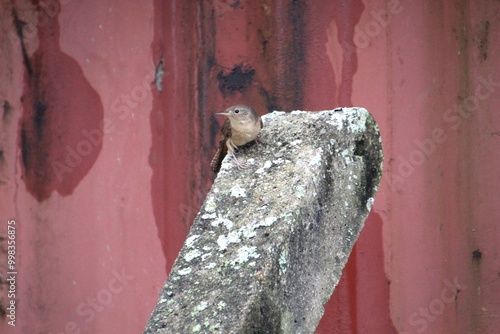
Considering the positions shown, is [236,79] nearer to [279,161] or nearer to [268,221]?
[279,161]

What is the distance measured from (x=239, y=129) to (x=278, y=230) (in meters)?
0.72

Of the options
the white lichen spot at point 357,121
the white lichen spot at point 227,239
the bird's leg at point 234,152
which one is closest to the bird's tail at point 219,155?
the bird's leg at point 234,152

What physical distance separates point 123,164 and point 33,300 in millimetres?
907

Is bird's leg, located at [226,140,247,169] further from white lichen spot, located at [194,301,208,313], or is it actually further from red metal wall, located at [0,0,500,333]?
red metal wall, located at [0,0,500,333]

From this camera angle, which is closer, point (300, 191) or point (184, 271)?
point (184, 271)

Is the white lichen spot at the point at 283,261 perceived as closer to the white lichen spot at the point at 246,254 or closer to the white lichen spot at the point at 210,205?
the white lichen spot at the point at 246,254

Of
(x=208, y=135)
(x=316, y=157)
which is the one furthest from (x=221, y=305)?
(x=208, y=135)

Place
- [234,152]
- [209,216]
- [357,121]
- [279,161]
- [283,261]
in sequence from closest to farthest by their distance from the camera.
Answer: [283,261], [209,216], [279,161], [357,121], [234,152]

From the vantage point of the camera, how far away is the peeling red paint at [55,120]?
460cm

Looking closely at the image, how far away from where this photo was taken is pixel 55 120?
4.68 metres

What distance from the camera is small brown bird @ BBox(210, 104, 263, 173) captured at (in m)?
3.15

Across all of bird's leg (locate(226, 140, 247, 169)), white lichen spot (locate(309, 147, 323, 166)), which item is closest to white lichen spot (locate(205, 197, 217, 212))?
bird's leg (locate(226, 140, 247, 169))

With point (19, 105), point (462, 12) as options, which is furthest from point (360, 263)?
point (19, 105)

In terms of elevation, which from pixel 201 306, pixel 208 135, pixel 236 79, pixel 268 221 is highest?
pixel 236 79
